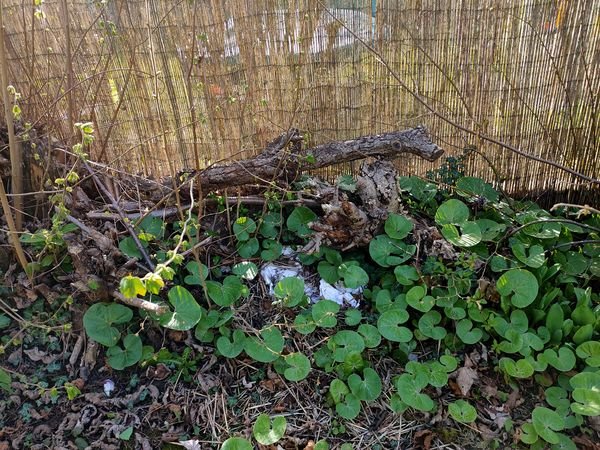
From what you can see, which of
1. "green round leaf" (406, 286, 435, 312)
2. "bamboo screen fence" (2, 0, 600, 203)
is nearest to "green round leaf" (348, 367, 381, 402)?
"green round leaf" (406, 286, 435, 312)

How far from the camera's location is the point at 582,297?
196 centimetres

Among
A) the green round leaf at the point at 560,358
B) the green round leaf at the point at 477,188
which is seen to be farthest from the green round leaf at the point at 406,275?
the green round leaf at the point at 477,188

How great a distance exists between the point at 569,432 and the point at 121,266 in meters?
1.95

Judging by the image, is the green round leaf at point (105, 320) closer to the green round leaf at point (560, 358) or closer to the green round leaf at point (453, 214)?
the green round leaf at point (453, 214)

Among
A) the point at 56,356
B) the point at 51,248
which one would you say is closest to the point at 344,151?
the point at 51,248

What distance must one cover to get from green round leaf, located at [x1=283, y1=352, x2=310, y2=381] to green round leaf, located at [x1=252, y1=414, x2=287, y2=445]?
0.16m

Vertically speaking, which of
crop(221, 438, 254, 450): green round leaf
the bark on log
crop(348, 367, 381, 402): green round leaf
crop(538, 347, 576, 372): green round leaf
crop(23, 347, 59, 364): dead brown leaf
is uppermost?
the bark on log

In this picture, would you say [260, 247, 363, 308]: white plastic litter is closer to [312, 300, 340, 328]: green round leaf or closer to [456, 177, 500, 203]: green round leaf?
[312, 300, 340, 328]: green round leaf

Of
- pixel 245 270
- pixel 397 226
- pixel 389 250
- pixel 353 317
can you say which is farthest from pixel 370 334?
pixel 245 270

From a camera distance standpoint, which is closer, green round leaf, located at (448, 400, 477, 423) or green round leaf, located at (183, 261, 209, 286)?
green round leaf, located at (448, 400, 477, 423)

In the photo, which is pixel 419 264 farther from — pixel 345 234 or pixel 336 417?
pixel 336 417

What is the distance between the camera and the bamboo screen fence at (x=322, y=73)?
2420 mm

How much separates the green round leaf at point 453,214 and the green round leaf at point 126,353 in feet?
4.90

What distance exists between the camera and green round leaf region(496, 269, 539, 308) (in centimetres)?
190
